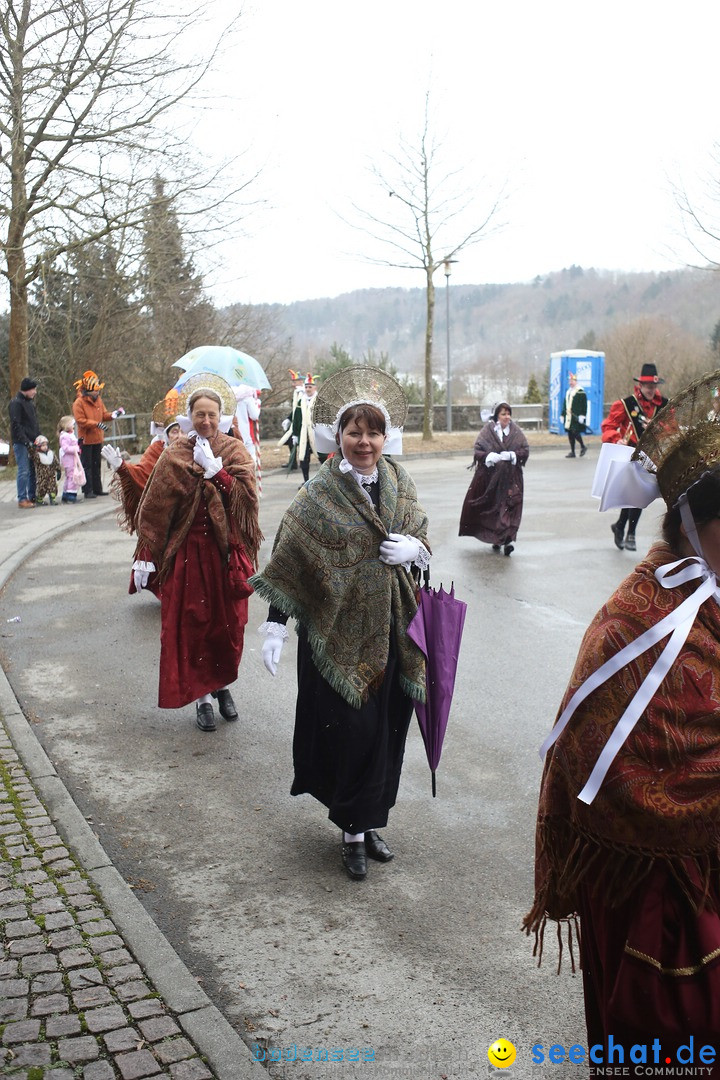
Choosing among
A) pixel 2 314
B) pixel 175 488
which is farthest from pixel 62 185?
pixel 175 488

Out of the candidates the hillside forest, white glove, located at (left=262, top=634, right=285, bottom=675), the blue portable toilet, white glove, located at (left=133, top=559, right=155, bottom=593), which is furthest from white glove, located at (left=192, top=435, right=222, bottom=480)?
the blue portable toilet

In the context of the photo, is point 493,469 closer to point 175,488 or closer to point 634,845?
point 175,488

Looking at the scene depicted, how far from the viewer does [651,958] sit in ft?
7.23

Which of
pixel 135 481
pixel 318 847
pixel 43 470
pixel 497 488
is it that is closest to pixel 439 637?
pixel 318 847

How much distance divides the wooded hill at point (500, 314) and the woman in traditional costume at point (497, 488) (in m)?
62.8

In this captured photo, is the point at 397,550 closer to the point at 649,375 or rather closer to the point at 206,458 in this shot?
the point at 206,458

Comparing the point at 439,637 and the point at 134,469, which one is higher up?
the point at 134,469

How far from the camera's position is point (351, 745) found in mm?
4297

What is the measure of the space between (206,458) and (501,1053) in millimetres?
3718

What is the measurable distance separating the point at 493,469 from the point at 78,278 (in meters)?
13.6

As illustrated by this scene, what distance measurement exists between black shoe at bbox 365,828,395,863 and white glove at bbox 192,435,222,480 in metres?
2.37

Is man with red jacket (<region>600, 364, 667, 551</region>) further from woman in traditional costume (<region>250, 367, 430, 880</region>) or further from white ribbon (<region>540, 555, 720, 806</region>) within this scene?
white ribbon (<region>540, 555, 720, 806</region>)

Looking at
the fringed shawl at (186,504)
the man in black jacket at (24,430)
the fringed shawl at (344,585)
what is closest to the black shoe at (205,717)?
the fringed shawl at (186,504)

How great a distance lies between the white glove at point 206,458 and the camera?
6043 millimetres
